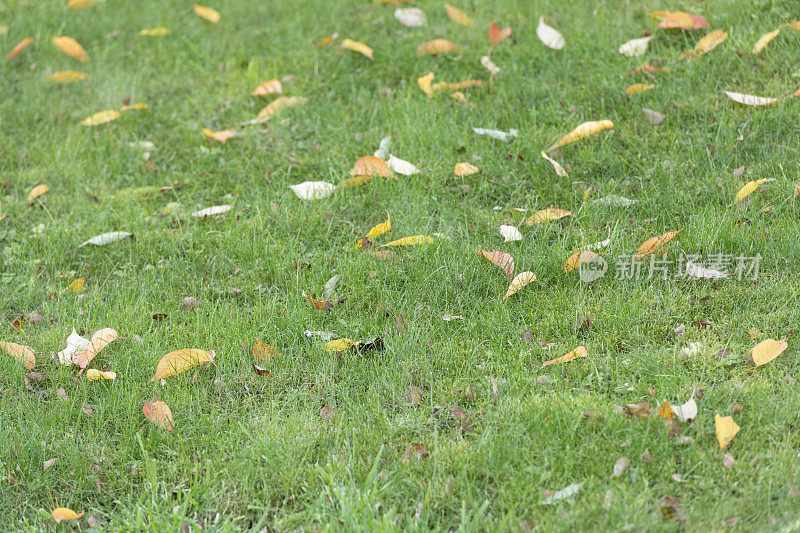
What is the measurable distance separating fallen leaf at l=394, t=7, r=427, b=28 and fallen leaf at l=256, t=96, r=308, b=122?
1008 mm

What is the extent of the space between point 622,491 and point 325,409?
104cm

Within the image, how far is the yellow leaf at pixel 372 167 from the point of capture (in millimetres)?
3819

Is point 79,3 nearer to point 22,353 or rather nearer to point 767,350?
point 22,353

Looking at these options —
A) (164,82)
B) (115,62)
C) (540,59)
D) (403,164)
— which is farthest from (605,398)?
(115,62)

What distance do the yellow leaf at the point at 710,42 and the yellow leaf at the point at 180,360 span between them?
3.13 metres

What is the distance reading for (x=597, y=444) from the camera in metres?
2.37

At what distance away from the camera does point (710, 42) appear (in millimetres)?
4164

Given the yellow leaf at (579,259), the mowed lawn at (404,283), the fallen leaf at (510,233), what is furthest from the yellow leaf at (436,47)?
the yellow leaf at (579,259)

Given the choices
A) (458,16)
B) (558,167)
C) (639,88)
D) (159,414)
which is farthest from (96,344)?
(458,16)

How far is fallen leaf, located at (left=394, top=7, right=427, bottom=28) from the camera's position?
199 inches

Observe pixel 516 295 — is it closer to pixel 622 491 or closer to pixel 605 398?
pixel 605 398

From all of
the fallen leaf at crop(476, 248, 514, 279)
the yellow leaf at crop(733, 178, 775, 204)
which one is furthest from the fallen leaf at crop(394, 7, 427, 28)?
the yellow leaf at crop(733, 178, 775, 204)

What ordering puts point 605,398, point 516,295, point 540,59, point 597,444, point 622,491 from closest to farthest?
point 622,491, point 597,444, point 605,398, point 516,295, point 540,59

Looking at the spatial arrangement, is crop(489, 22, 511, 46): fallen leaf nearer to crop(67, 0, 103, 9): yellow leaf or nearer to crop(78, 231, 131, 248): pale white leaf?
crop(78, 231, 131, 248): pale white leaf
